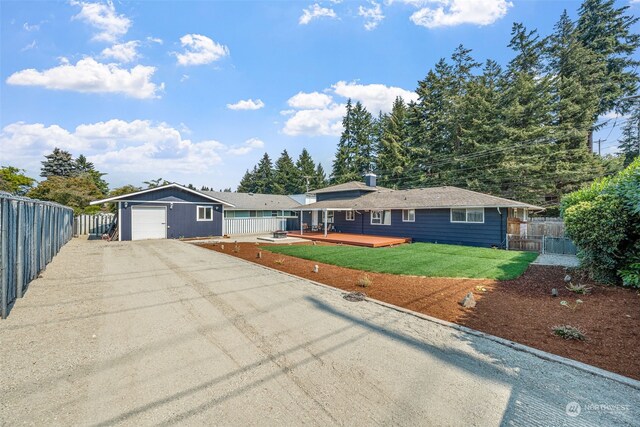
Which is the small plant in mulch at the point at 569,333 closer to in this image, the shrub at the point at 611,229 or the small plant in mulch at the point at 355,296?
the small plant in mulch at the point at 355,296

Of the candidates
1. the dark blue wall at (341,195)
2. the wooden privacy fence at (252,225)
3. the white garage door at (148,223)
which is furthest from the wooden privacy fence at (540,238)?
the white garage door at (148,223)

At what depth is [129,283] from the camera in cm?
721

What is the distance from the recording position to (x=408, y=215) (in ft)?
57.9

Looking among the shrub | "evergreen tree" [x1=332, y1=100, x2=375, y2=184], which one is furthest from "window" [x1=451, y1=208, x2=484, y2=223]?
"evergreen tree" [x1=332, y1=100, x2=375, y2=184]

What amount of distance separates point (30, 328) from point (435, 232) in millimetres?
16614

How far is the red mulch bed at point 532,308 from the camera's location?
387 cm

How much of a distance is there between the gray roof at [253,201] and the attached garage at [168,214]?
2.15 m

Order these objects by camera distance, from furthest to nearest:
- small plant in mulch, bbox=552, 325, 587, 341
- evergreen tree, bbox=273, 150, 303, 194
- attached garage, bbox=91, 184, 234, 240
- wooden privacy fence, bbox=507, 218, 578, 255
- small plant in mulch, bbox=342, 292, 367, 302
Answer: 1. evergreen tree, bbox=273, 150, 303, 194
2. attached garage, bbox=91, 184, 234, 240
3. wooden privacy fence, bbox=507, 218, 578, 255
4. small plant in mulch, bbox=342, 292, 367, 302
5. small plant in mulch, bbox=552, 325, 587, 341

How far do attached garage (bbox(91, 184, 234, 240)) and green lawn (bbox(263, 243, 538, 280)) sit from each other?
27.9 ft

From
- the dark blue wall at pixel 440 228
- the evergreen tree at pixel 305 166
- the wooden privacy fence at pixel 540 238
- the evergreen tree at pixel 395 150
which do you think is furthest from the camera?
the evergreen tree at pixel 305 166

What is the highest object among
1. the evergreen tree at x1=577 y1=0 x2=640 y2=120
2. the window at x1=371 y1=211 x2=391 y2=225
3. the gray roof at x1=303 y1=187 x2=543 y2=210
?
the evergreen tree at x1=577 y1=0 x2=640 y2=120

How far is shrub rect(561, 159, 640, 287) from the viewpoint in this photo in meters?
6.30

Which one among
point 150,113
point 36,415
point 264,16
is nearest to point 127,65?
point 150,113

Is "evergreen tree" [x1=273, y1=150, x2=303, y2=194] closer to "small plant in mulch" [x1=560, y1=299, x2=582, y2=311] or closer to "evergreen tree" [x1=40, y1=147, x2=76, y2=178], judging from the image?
"evergreen tree" [x1=40, y1=147, x2=76, y2=178]
